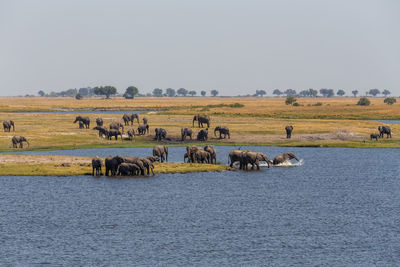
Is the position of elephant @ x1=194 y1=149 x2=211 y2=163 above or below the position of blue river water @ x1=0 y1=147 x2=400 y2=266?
above

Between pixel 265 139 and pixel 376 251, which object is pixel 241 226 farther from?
pixel 265 139

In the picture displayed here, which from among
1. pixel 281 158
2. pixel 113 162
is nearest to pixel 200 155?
pixel 281 158

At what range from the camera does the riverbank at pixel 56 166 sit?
51250 mm

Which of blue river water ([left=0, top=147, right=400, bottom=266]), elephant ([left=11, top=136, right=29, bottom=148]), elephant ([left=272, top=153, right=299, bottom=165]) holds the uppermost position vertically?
elephant ([left=11, top=136, right=29, bottom=148])

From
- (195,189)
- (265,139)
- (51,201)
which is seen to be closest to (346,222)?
(195,189)

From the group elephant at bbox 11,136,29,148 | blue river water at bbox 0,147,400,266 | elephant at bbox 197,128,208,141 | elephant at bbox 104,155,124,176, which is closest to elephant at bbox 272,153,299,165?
blue river water at bbox 0,147,400,266

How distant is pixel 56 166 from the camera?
5388 centimetres

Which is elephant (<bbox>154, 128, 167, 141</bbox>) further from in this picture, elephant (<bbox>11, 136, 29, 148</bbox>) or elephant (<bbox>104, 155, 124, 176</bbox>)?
elephant (<bbox>104, 155, 124, 176</bbox>)

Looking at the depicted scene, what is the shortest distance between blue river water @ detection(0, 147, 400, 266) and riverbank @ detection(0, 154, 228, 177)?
140cm

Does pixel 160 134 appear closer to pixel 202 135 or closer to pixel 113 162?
pixel 202 135

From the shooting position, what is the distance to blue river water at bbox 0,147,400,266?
2984 centimetres

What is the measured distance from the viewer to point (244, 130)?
88312 millimetres

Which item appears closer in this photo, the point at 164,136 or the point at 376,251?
the point at 376,251

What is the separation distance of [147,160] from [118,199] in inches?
366
